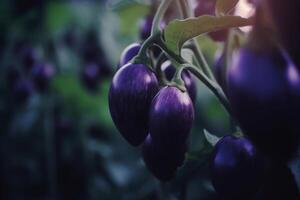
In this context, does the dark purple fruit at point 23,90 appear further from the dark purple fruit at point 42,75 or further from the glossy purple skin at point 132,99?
the glossy purple skin at point 132,99

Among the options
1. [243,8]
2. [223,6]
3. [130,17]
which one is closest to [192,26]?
[223,6]

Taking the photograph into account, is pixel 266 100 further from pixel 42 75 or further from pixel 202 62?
pixel 42 75

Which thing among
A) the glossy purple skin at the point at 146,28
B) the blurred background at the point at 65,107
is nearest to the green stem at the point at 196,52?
the glossy purple skin at the point at 146,28

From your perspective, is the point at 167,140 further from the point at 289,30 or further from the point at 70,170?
the point at 70,170

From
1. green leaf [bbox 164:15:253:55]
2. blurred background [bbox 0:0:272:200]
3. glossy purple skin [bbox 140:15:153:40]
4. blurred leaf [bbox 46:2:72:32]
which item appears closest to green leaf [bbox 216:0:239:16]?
green leaf [bbox 164:15:253:55]

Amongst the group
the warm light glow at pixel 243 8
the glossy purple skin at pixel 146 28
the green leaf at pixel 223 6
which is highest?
the green leaf at pixel 223 6

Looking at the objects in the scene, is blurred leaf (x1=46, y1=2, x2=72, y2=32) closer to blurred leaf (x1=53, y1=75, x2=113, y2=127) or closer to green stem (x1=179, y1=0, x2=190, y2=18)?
blurred leaf (x1=53, y1=75, x2=113, y2=127)

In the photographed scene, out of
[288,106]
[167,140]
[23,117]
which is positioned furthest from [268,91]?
[23,117]
